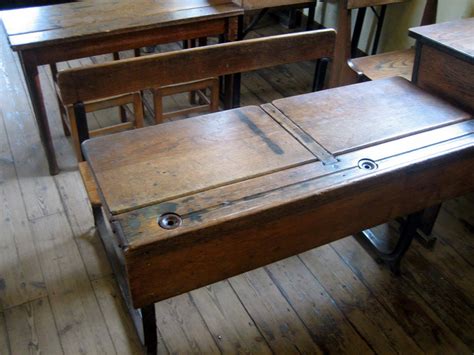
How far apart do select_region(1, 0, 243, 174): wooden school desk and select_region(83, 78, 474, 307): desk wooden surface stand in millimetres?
893

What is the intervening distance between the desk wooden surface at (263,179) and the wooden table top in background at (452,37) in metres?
0.16

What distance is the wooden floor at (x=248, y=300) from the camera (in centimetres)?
151

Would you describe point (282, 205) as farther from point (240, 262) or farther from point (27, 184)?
point (27, 184)

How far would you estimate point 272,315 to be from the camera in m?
1.60

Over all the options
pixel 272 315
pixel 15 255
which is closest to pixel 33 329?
pixel 15 255

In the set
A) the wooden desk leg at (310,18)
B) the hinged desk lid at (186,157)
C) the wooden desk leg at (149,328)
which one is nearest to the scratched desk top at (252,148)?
the hinged desk lid at (186,157)

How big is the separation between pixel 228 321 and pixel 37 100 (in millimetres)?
1247

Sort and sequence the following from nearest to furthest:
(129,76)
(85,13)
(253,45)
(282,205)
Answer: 1. (282,205)
2. (129,76)
3. (253,45)
4. (85,13)

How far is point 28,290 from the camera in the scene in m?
1.65

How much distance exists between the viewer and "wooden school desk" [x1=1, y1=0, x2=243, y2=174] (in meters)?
1.90

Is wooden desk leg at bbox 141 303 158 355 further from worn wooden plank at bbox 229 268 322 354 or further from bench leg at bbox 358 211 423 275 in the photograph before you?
bench leg at bbox 358 211 423 275

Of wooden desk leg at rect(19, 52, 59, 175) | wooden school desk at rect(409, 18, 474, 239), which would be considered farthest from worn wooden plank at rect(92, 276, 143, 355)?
wooden school desk at rect(409, 18, 474, 239)

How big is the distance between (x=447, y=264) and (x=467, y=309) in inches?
8.5

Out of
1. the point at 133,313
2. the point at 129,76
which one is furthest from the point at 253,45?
the point at 133,313
